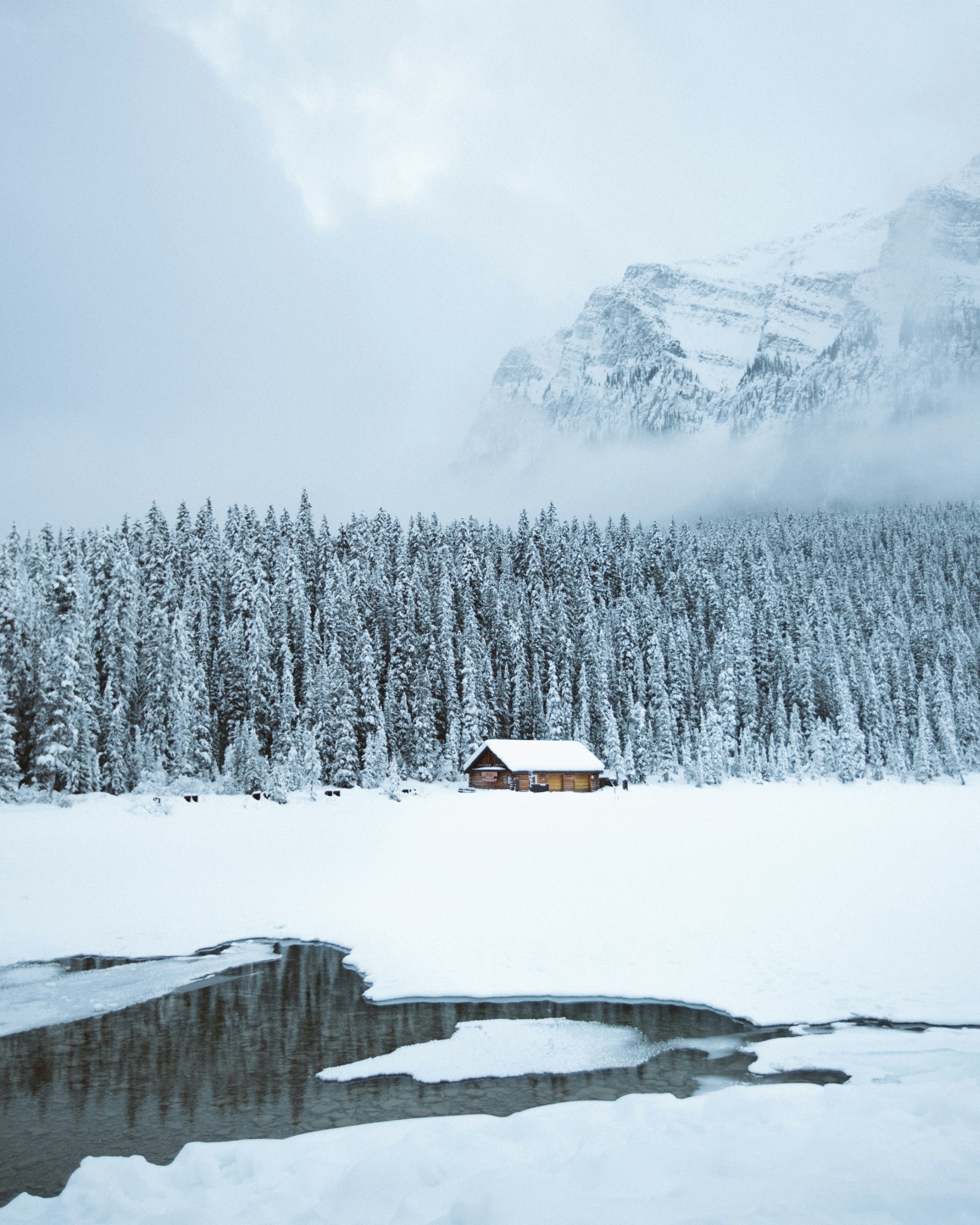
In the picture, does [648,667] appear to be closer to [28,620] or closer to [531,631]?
[531,631]

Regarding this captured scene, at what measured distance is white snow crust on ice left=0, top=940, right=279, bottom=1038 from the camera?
14859mm

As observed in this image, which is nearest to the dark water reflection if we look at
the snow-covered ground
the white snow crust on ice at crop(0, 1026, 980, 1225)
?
the snow-covered ground

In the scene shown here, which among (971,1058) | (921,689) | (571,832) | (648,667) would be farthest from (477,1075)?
(921,689)

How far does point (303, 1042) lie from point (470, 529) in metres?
91.2

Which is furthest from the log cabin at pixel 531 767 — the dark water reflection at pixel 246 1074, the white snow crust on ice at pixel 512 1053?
the white snow crust on ice at pixel 512 1053

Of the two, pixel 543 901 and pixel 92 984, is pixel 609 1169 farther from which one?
pixel 543 901

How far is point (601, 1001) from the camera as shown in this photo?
579 inches

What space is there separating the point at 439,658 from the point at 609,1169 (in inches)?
2854

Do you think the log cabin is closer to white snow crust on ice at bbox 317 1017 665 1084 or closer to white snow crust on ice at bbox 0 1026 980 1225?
white snow crust on ice at bbox 317 1017 665 1084

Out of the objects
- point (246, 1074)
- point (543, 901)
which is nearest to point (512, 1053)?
point (246, 1074)

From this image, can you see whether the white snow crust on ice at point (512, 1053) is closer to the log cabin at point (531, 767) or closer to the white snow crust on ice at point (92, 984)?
the white snow crust on ice at point (92, 984)

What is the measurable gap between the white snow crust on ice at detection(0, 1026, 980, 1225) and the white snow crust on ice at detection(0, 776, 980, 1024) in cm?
529

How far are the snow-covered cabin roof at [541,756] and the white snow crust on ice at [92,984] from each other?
4812 centimetres

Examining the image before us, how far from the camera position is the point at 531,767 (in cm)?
6725
